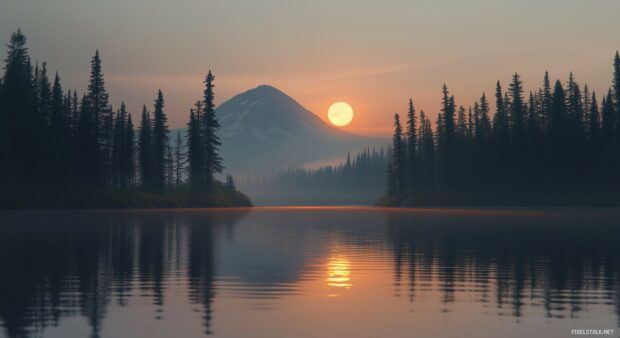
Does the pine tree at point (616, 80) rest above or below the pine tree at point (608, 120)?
above

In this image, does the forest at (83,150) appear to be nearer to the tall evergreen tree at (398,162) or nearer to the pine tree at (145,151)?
the pine tree at (145,151)

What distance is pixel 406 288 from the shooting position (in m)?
23.5

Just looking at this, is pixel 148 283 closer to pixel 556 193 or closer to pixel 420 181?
pixel 556 193

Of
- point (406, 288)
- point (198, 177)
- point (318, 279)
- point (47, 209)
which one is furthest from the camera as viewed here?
point (198, 177)

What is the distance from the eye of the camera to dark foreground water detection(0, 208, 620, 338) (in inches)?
666

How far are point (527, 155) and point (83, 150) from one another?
81.0m

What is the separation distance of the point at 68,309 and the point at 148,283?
18.0 ft

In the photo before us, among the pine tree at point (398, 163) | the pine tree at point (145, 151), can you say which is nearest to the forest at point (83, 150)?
the pine tree at point (145, 151)

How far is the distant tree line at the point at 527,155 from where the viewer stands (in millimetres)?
136250

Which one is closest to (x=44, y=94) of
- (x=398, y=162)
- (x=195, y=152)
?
(x=195, y=152)

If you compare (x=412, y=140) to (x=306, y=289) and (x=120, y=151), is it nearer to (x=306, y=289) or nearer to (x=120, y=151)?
(x=120, y=151)

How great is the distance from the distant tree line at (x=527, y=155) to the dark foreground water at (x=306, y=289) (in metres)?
99.1

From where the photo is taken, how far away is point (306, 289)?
76.0ft

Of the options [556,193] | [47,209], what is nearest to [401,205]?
[556,193]
